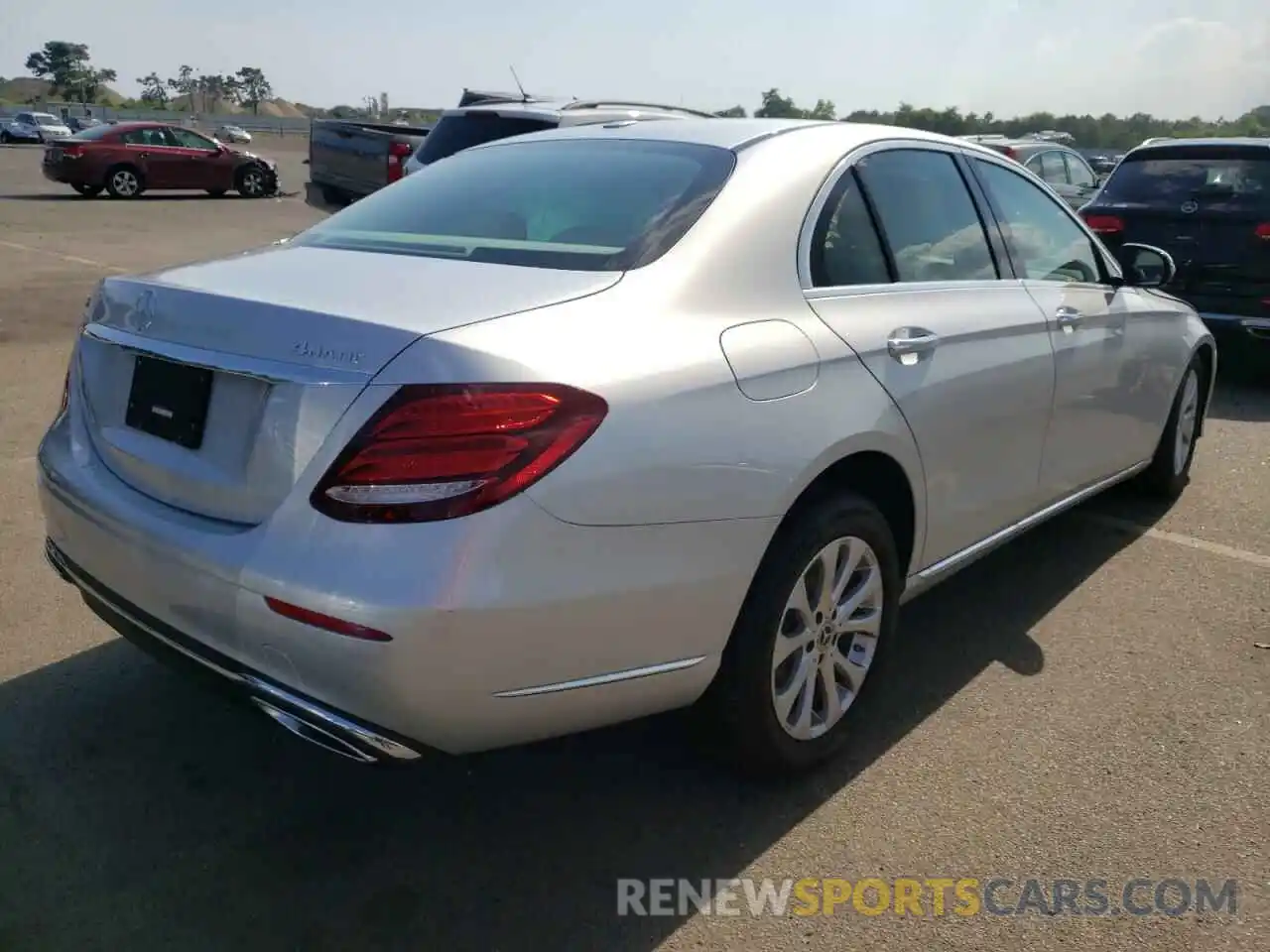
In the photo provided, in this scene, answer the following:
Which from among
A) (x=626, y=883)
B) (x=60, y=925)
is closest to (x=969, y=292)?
(x=626, y=883)

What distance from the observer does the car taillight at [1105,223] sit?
8320 mm

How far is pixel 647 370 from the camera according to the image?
2400mm

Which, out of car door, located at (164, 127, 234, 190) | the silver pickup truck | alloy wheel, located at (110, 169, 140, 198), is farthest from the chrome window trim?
car door, located at (164, 127, 234, 190)

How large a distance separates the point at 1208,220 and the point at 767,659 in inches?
264

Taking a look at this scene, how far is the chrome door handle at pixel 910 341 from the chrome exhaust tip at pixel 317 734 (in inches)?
67.8

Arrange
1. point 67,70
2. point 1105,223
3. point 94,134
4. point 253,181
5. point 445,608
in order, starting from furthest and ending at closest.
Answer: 1. point 67,70
2. point 253,181
3. point 94,134
4. point 1105,223
5. point 445,608

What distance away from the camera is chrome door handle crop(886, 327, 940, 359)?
3113 millimetres

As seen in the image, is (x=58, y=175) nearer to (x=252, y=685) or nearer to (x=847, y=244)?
(x=847, y=244)

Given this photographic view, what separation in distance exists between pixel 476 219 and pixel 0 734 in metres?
1.91

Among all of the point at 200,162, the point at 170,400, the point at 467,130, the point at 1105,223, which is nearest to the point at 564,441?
the point at 170,400

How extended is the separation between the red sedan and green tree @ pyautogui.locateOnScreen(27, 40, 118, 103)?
340 feet

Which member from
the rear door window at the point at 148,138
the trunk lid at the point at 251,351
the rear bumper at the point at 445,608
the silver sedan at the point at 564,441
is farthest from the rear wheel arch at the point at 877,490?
the rear door window at the point at 148,138

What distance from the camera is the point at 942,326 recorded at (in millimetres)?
3355

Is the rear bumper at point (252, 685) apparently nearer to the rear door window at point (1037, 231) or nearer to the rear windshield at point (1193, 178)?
the rear door window at point (1037, 231)
